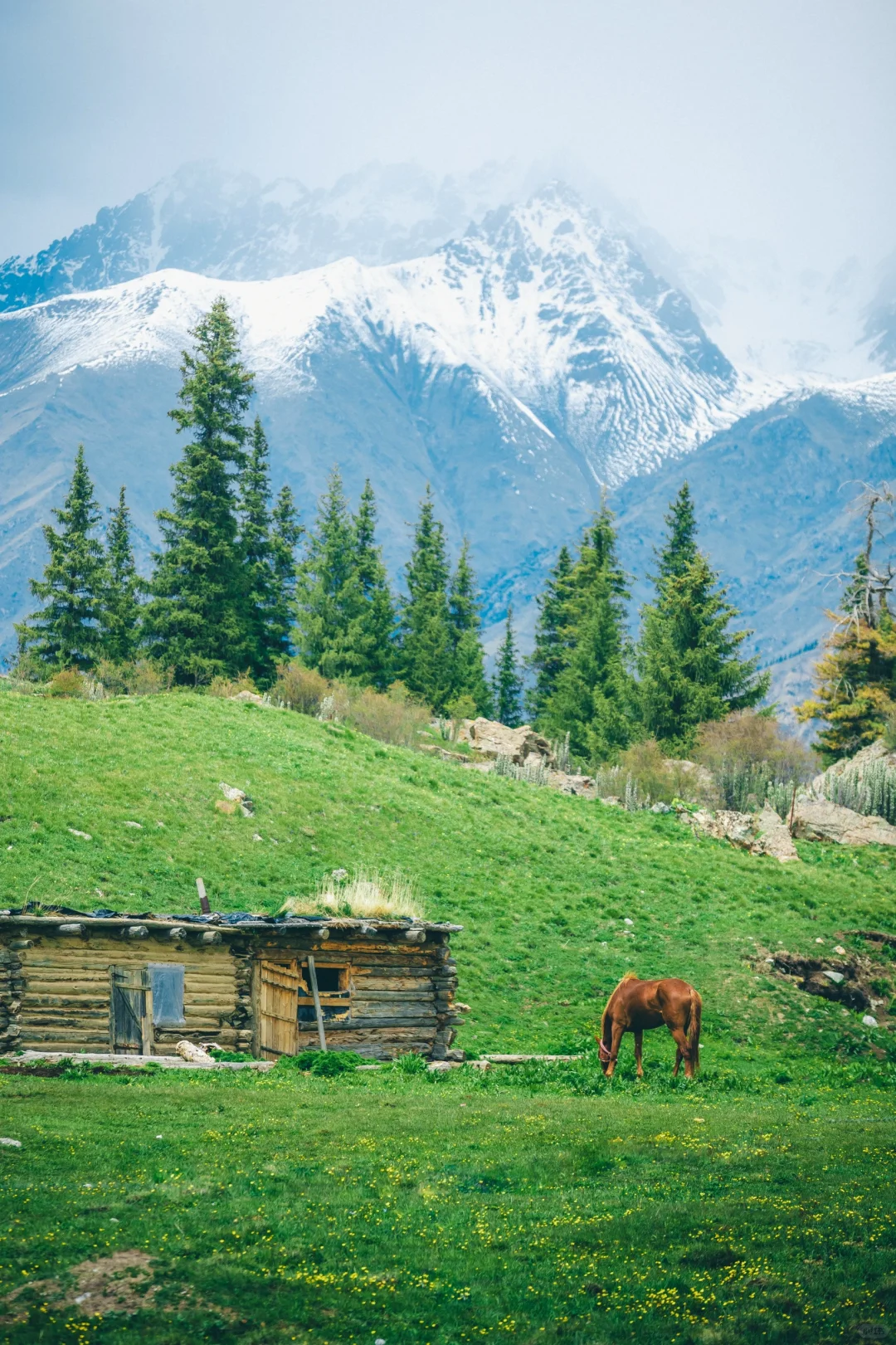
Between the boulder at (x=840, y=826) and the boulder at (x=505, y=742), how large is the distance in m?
15.2

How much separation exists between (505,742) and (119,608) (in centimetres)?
2284

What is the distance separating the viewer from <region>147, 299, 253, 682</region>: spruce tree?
65.2m

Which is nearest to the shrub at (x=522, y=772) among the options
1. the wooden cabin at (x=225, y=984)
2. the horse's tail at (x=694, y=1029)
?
the wooden cabin at (x=225, y=984)

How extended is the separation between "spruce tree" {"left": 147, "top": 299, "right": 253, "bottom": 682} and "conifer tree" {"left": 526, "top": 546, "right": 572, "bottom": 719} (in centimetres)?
2878

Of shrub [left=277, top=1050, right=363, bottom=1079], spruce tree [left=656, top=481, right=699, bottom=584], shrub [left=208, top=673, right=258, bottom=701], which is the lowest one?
shrub [left=277, top=1050, right=363, bottom=1079]

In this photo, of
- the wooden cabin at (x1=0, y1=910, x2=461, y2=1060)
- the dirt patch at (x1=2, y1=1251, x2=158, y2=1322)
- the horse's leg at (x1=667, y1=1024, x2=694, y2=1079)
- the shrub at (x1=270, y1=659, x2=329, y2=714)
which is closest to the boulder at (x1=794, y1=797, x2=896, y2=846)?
the shrub at (x1=270, y1=659, x2=329, y2=714)

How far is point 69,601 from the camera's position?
66.7 meters

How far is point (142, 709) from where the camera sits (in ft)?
159

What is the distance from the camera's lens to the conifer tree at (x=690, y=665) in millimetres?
68562

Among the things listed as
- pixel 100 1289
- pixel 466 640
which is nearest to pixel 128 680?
pixel 466 640

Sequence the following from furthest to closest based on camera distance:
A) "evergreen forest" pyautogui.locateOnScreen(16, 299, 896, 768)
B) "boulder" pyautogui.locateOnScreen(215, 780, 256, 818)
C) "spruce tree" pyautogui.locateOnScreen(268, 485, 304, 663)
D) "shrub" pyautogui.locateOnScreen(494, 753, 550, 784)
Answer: "spruce tree" pyautogui.locateOnScreen(268, 485, 304, 663) < "evergreen forest" pyautogui.locateOnScreen(16, 299, 896, 768) < "shrub" pyautogui.locateOnScreen(494, 753, 550, 784) < "boulder" pyautogui.locateOnScreen(215, 780, 256, 818)

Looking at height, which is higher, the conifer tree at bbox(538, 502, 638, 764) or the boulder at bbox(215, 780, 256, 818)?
the conifer tree at bbox(538, 502, 638, 764)

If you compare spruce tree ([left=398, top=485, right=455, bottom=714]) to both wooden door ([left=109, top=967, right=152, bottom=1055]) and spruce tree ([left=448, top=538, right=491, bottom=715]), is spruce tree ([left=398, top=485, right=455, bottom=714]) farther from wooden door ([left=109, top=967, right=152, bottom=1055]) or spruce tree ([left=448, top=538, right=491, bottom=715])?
wooden door ([left=109, top=967, right=152, bottom=1055])

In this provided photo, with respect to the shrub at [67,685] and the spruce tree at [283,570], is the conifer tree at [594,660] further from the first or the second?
the shrub at [67,685]
